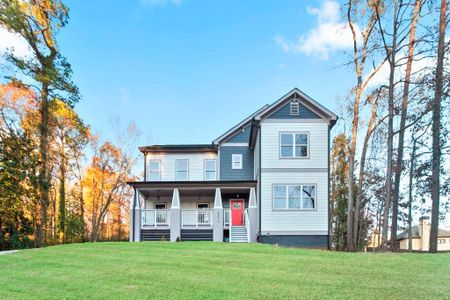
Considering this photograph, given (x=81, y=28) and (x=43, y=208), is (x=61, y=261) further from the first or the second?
(x=81, y=28)

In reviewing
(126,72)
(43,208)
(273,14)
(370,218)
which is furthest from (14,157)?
(370,218)

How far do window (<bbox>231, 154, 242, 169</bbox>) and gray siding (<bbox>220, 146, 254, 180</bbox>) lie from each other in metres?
0.18

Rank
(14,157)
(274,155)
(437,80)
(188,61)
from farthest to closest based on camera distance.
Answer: (188,61) → (14,157) → (274,155) → (437,80)

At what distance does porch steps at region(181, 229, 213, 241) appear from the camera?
63.2ft

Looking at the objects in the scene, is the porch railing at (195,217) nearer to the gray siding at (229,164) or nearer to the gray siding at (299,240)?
the gray siding at (229,164)

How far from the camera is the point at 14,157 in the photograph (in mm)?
19953

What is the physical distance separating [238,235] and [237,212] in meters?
2.87

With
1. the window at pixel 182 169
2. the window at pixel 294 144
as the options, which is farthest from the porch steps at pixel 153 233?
the window at pixel 294 144

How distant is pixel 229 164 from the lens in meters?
22.4

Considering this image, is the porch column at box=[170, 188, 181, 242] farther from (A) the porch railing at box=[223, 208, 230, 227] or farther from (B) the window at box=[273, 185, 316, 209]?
(B) the window at box=[273, 185, 316, 209]

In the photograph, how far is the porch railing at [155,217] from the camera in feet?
64.9

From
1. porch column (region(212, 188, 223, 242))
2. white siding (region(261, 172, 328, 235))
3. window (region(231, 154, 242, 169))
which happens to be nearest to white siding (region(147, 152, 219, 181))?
window (region(231, 154, 242, 169))

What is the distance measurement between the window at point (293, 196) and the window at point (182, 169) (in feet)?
23.3

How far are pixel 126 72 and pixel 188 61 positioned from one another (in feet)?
16.1
